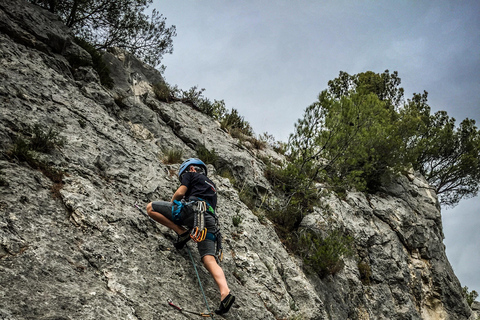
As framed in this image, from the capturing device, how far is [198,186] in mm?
5293

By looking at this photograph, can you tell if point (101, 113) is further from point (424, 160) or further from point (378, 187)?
point (424, 160)

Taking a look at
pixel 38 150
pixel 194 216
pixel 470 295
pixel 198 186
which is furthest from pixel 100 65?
pixel 470 295

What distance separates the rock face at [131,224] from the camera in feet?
11.7

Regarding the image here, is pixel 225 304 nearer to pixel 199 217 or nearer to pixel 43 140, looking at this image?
pixel 199 217

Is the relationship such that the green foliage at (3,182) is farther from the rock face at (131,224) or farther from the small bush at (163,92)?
the small bush at (163,92)

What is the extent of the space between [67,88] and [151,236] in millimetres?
4693

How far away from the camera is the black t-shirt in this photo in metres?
5.25

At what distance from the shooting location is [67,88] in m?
7.60

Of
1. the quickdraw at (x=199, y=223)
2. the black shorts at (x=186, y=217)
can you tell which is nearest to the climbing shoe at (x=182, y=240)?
the black shorts at (x=186, y=217)

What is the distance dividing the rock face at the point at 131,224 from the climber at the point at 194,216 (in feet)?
0.90

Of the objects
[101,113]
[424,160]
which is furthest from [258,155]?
[424,160]

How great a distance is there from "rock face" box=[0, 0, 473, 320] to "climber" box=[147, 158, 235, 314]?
27cm

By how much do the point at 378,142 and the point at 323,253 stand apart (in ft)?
24.5

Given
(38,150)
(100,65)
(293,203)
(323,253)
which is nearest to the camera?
(38,150)
